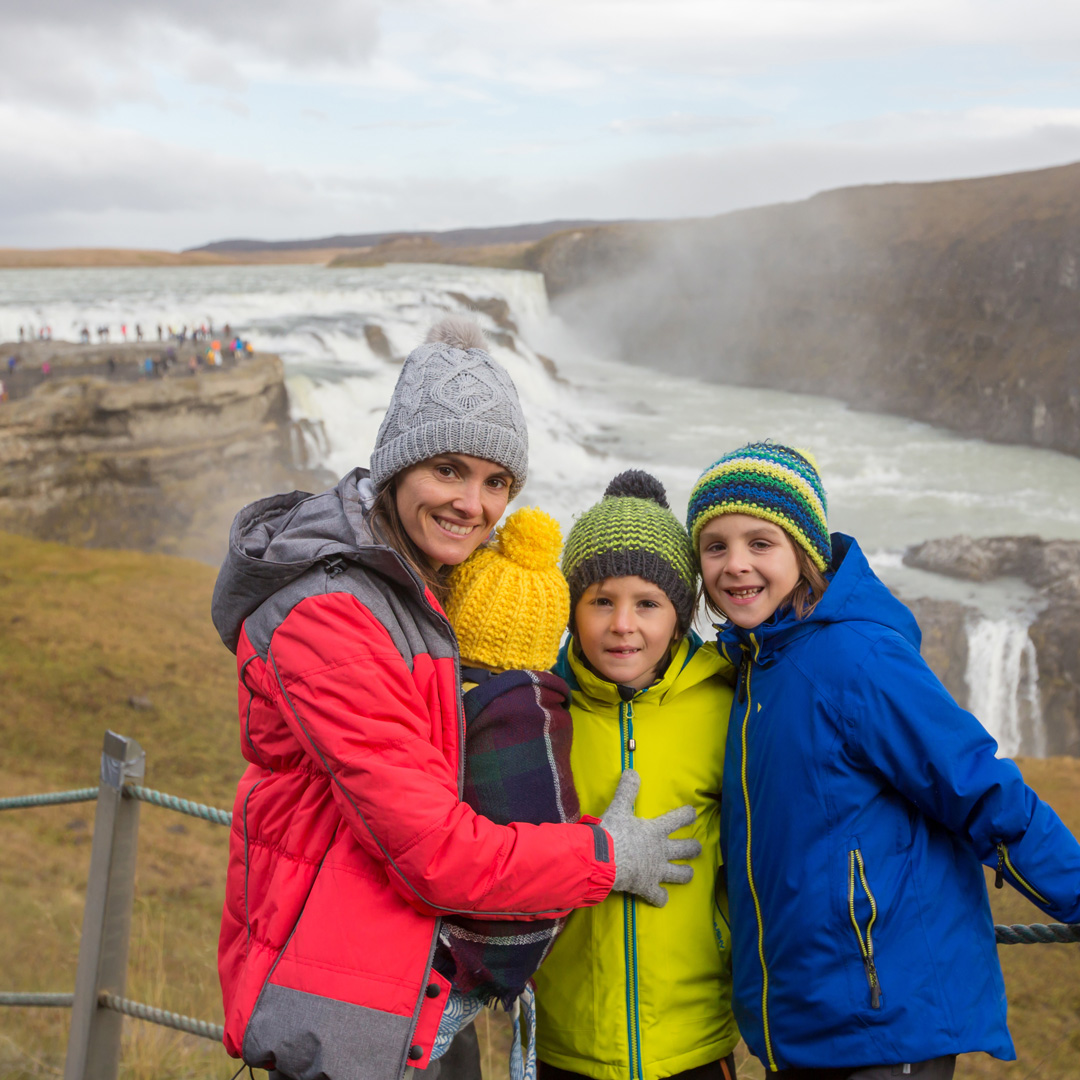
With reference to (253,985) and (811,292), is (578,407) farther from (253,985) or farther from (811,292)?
(253,985)

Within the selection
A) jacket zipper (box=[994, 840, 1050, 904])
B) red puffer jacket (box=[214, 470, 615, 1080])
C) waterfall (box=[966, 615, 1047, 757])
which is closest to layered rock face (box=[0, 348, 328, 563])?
waterfall (box=[966, 615, 1047, 757])

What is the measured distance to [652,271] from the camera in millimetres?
39906

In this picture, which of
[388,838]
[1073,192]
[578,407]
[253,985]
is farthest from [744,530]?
[1073,192]

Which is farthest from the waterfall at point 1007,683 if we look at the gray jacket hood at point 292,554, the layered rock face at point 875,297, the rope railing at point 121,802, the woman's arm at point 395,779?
the layered rock face at point 875,297

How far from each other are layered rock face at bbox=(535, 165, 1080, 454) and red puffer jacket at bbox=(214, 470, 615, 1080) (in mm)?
26379

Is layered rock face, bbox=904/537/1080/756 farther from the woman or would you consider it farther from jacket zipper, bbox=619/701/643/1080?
the woman

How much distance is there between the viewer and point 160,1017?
242 cm

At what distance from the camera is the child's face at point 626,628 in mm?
1934

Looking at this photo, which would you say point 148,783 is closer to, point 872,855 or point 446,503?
point 446,503

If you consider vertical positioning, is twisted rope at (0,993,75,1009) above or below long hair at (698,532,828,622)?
below

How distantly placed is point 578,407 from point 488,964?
24565 millimetres

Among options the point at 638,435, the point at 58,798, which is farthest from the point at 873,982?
the point at 638,435

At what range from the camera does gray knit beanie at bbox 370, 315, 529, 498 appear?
170 cm

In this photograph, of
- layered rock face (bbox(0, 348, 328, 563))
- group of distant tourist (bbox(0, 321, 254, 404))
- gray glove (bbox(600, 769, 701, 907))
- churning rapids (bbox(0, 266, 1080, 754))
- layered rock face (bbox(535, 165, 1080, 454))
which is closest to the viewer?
gray glove (bbox(600, 769, 701, 907))
